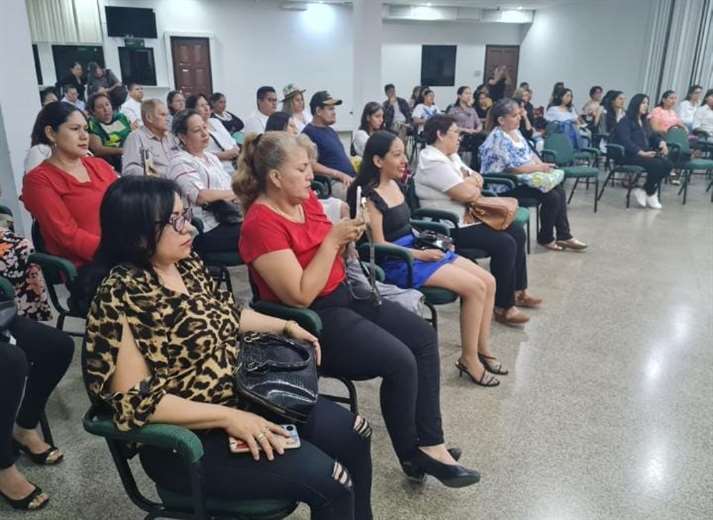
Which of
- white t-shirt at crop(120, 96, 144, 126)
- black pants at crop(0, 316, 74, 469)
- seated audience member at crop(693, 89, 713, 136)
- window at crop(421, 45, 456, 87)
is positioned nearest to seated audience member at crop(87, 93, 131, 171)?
white t-shirt at crop(120, 96, 144, 126)

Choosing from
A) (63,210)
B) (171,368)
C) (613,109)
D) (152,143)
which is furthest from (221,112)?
(171,368)

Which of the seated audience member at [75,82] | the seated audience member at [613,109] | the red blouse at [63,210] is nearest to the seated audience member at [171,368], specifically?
the red blouse at [63,210]

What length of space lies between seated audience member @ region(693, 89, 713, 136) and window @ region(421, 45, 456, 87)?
661cm

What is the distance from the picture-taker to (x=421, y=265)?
7.92 feet

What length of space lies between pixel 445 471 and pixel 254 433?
805 millimetres

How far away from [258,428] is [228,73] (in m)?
11.3

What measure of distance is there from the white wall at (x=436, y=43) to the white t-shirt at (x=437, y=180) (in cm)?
1029

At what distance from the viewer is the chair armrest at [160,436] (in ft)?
3.67

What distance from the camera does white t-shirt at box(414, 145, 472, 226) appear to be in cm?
303

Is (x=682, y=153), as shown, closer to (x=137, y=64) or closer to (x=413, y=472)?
(x=413, y=472)

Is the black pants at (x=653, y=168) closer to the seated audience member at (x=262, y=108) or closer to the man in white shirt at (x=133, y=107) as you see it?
the seated audience member at (x=262, y=108)

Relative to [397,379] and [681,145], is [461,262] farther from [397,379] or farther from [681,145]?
[681,145]

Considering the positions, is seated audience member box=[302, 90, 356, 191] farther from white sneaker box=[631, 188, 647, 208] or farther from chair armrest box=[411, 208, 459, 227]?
white sneaker box=[631, 188, 647, 208]

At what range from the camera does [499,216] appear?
2926 mm
